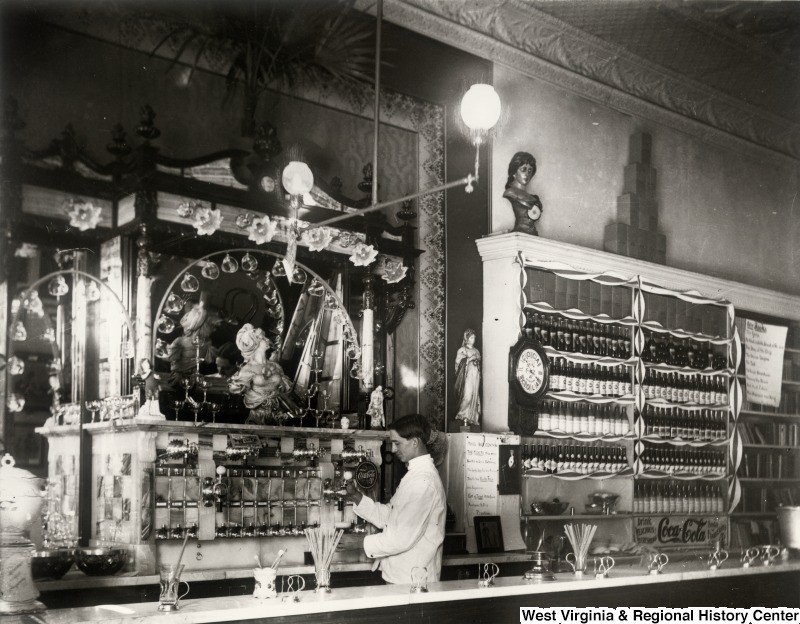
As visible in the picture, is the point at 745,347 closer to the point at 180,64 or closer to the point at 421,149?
the point at 421,149

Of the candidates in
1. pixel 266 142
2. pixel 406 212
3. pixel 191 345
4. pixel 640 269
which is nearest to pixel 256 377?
pixel 191 345

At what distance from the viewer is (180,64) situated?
6.09 meters

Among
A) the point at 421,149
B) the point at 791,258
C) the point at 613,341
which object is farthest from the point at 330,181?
the point at 791,258

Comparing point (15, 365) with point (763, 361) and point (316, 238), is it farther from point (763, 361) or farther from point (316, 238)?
point (763, 361)

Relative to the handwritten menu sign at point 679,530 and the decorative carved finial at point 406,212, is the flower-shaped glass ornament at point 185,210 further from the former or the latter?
the handwritten menu sign at point 679,530

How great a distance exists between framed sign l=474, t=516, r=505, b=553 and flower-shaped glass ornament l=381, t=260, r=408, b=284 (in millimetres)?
1763

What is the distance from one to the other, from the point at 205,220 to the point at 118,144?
645 millimetres

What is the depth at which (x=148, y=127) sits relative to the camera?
551 cm

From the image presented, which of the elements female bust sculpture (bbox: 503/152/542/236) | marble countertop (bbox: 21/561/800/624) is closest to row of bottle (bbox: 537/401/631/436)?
female bust sculpture (bbox: 503/152/542/236)

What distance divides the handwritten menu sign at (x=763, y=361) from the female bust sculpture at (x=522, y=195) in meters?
3.01

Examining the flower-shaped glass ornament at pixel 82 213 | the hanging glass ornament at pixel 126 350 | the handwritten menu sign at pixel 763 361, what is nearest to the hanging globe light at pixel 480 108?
the flower-shaped glass ornament at pixel 82 213

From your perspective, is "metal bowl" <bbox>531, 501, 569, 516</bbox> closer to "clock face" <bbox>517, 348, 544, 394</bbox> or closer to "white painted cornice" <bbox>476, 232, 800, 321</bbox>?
"clock face" <bbox>517, 348, 544, 394</bbox>

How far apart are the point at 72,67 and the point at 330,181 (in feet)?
6.51

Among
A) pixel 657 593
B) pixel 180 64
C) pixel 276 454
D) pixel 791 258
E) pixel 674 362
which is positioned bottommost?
pixel 657 593
